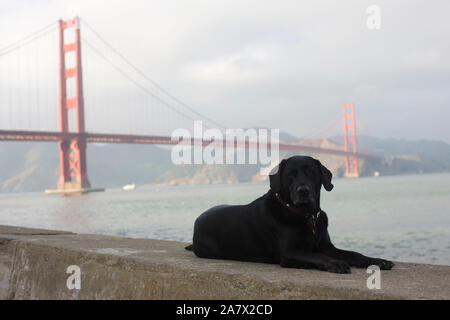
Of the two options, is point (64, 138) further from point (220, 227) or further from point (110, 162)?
point (110, 162)

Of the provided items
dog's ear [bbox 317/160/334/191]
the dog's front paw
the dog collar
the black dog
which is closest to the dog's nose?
the black dog

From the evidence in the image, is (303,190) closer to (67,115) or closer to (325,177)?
(325,177)

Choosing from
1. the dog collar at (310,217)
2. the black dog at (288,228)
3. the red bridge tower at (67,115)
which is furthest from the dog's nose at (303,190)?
the red bridge tower at (67,115)

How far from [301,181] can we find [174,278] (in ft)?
2.58

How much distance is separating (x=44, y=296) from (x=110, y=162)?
184 meters

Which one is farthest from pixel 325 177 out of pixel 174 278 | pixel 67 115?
pixel 67 115

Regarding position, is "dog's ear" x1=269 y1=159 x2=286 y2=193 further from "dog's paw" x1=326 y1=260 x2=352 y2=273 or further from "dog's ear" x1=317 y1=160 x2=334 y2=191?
"dog's paw" x1=326 y1=260 x2=352 y2=273

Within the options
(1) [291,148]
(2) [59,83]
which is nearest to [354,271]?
(1) [291,148]

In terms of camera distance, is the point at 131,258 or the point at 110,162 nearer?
the point at 131,258

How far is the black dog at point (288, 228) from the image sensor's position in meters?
2.48

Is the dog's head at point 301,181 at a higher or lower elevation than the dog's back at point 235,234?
higher

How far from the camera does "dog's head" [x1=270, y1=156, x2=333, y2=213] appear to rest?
2.46m

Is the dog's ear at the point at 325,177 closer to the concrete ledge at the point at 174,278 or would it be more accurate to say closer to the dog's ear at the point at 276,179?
the dog's ear at the point at 276,179
